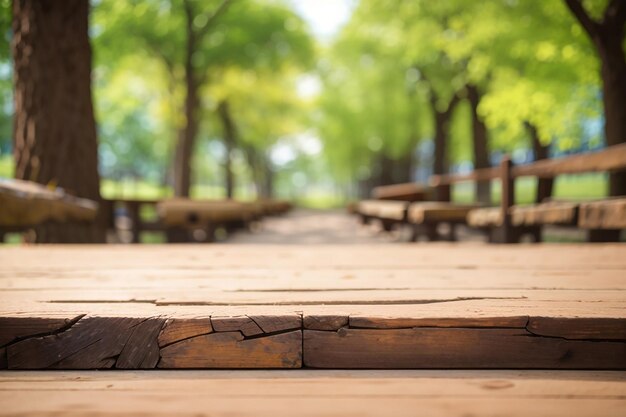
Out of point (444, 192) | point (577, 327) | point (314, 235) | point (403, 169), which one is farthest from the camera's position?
point (403, 169)

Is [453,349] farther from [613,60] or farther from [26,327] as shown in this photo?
[613,60]

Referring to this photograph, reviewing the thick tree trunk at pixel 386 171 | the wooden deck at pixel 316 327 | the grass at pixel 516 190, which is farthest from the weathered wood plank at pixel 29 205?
the thick tree trunk at pixel 386 171

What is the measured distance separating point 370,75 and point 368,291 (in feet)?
63.5

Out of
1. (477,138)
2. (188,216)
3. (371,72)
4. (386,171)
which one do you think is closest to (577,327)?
(188,216)

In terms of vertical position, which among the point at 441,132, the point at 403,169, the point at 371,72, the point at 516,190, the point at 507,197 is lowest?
the point at 507,197

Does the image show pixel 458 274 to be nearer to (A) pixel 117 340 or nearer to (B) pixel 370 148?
(A) pixel 117 340

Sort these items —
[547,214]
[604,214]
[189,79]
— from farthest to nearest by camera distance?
1. [189,79]
2. [547,214]
3. [604,214]

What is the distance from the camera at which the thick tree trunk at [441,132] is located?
54.4 ft

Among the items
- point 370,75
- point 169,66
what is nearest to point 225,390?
point 169,66

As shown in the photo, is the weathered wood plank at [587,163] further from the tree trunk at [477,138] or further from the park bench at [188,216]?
the tree trunk at [477,138]

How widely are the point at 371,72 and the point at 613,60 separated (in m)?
13.9

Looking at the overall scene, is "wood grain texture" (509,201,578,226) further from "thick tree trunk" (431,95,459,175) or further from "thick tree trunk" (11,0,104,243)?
"thick tree trunk" (431,95,459,175)

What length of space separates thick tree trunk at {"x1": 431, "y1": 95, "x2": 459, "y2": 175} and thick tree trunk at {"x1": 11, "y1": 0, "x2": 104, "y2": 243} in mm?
13593

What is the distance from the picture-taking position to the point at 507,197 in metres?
4.89
